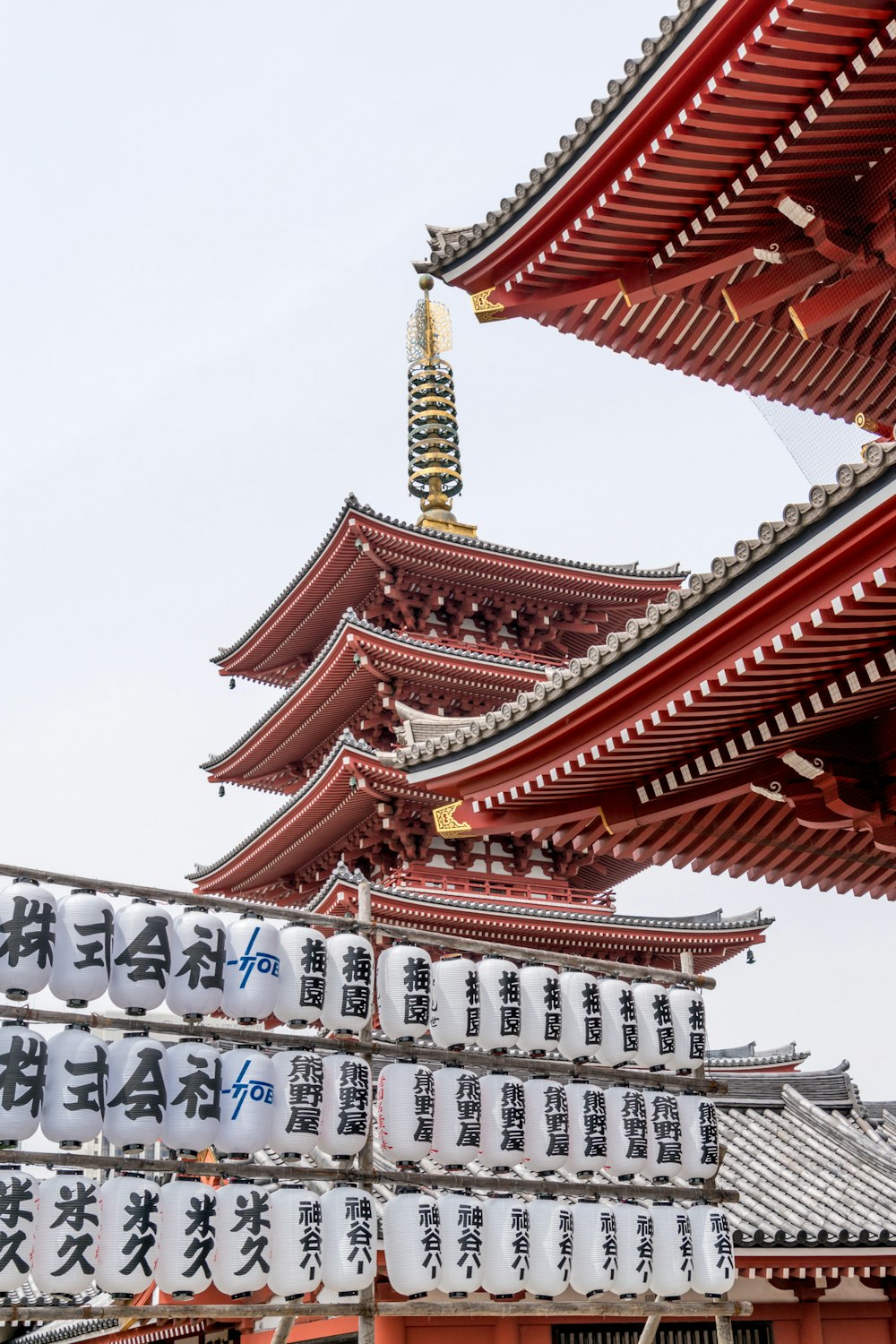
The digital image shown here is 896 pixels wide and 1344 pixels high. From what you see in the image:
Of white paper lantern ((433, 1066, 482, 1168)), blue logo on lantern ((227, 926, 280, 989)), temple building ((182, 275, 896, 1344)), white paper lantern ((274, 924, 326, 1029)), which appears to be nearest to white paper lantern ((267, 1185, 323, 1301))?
white paper lantern ((274, 924, 326, 1029))

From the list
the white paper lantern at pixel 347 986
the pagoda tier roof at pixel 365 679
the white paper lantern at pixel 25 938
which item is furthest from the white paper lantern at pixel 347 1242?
the pagoda tier roof at pixel 365 679

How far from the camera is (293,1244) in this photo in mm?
8156

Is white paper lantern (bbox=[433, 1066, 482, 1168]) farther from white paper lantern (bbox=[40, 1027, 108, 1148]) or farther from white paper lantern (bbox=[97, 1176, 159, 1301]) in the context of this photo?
white paper lantern (bbox=[40, 1027, 108, 1148])

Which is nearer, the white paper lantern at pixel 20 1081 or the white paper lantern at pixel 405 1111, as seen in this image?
the white paper lantern at pixel 20 1081

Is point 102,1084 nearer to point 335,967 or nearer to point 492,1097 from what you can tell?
point 335,967

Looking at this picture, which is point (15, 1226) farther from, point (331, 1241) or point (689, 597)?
point (689, 597)

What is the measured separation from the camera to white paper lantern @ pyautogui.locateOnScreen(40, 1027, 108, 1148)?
7.57m

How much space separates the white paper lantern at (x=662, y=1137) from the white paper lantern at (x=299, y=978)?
9.59ft

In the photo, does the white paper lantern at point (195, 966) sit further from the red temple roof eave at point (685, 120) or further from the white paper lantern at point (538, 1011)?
the red temple roof eave at point (685, 120)

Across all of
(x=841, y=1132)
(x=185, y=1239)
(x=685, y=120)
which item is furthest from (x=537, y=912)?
(x=685, y=120)

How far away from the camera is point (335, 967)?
8.97 meters

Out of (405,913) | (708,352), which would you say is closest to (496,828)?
(708,352)

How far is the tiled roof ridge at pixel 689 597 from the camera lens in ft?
22.3

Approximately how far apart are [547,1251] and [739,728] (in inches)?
150
